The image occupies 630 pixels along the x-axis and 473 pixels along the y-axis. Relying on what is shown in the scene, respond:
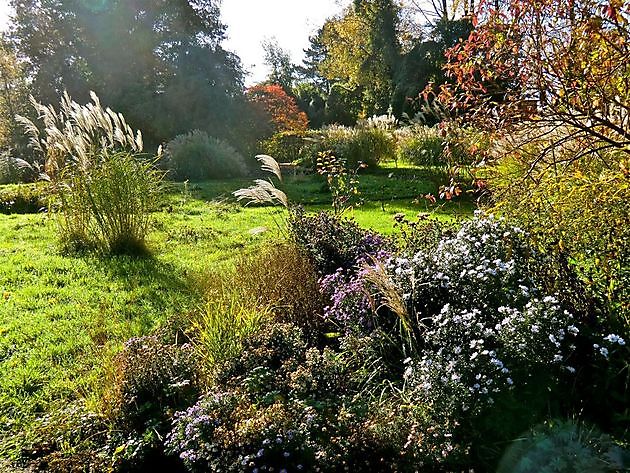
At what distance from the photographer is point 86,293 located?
502 cm

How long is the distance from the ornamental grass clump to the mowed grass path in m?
0.34

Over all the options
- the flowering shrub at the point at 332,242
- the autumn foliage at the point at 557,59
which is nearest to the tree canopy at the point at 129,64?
the flowering shrub at the point at 332,242

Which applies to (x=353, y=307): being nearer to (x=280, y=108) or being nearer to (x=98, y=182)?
(x=98, y=182)

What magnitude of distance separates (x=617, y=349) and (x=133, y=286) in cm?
→ 444

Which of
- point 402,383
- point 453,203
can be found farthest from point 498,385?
point 453,203

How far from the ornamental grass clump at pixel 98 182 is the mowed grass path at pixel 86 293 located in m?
0.34

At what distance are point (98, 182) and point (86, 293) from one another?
62.3 inches

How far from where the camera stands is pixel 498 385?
229 centimetres

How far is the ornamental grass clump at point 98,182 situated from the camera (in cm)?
589

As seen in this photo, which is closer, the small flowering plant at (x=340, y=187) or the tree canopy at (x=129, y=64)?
the small flowering plant at (x=340, y=187)

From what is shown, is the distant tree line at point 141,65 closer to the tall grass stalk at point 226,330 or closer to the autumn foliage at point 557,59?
the tall grass stalk at point 226,330

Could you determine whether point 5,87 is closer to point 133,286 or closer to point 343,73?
point 343,73

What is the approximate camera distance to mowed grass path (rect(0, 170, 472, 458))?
10.7 feet

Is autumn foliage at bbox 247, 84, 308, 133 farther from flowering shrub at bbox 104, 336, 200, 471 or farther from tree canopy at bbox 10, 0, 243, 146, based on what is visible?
flowering shrub at bbox 104, 336, 200, 471
